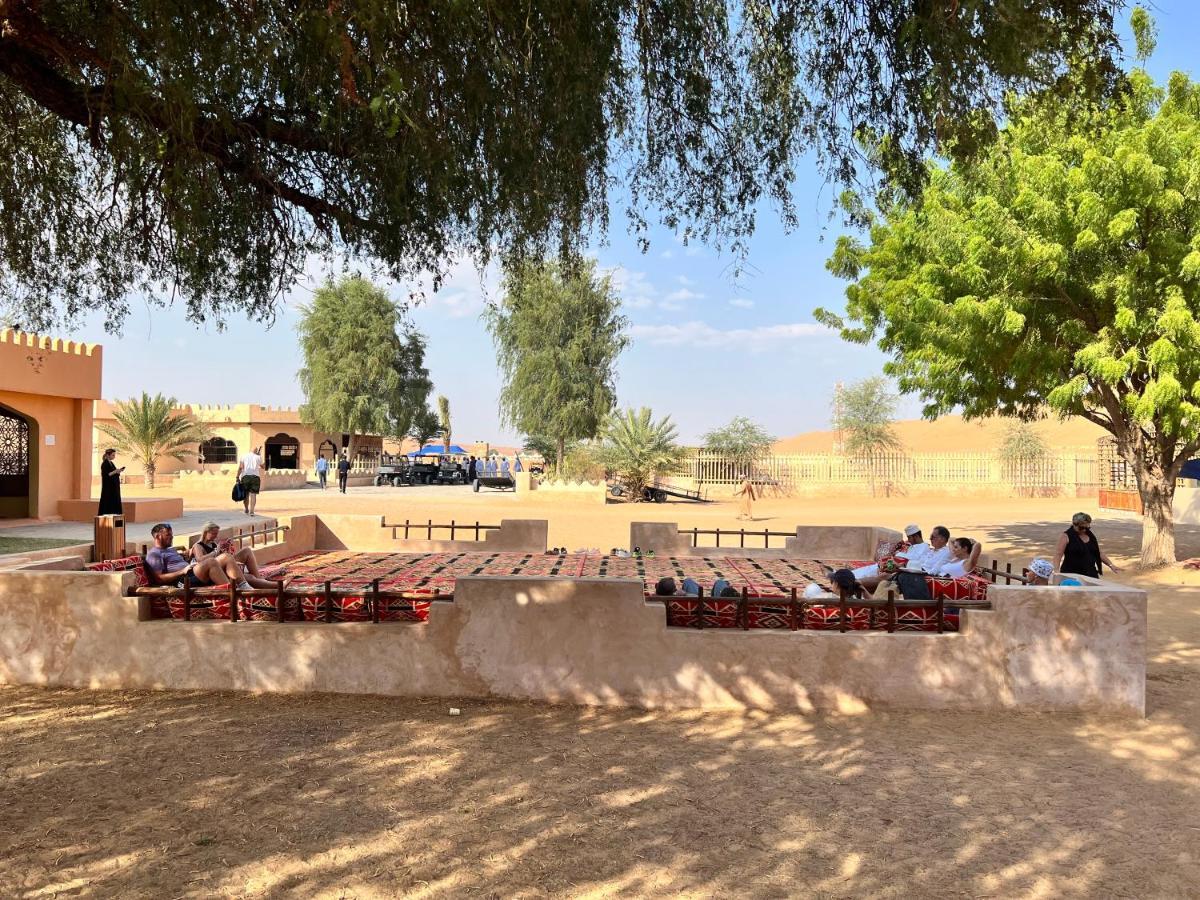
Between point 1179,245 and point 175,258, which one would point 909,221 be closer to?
point 1179,245

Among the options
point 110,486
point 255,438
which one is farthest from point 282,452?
point 110,486

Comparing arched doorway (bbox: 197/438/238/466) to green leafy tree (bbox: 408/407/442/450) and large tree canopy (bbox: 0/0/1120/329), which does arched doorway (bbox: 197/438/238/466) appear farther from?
large tree canopy (bbox: 0/0/1120/329)

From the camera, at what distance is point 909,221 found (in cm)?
1470

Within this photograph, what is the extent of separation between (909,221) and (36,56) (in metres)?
12.7

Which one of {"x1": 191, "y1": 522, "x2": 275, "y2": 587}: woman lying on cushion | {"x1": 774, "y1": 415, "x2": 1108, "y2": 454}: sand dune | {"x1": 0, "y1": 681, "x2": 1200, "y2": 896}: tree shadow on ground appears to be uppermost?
{"x1": 774, "y1": 415, "x2": 1108, "y2": 454}: sand dune

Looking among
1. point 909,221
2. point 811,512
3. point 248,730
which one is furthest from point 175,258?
point 811,512

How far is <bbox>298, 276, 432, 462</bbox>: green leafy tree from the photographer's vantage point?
43219 mm

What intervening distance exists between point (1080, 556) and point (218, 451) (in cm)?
4359

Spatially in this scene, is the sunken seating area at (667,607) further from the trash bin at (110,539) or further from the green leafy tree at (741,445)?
the green leafy tree at (741,445)

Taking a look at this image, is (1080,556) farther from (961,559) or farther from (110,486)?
(110,486)

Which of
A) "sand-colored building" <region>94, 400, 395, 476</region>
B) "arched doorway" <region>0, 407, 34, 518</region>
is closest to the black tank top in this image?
"arched doorway" <region>0, 407, 34, 518</region>

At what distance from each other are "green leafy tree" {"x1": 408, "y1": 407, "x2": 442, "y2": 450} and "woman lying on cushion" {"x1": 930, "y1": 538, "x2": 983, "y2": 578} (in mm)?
39304

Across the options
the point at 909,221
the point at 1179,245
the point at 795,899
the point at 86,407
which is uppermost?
the point at 909,221

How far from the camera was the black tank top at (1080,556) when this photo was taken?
8539mm
